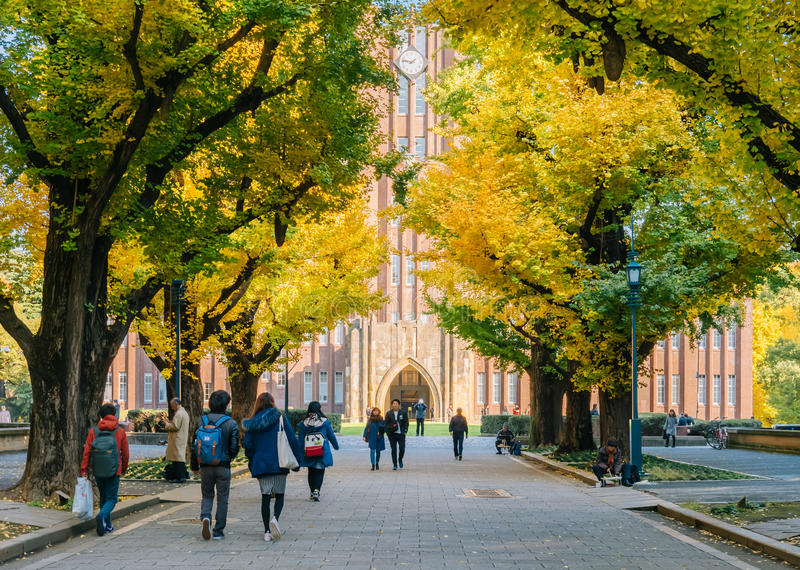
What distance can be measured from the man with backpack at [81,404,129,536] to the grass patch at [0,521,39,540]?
76 centimetres

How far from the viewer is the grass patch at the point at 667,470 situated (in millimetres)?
19375

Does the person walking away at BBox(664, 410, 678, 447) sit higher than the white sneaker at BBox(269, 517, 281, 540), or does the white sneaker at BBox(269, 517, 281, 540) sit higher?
the white sneaker at BBox(269, 517, 281, 540)

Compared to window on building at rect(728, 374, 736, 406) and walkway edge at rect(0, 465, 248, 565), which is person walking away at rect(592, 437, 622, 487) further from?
window on building at rect(728, 374, 736, 406)

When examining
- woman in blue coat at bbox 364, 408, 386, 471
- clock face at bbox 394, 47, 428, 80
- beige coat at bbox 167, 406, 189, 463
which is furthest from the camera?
clock face at bbox 394, 47, 428, 80

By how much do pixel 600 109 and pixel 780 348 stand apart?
45.2 metres

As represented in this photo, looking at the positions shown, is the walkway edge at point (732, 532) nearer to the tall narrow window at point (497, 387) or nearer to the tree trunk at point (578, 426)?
the tree trunk at point (578, 426)

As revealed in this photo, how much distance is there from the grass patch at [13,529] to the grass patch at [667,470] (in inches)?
473

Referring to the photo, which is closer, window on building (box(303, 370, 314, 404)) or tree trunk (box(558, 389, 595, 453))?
tree trunk (box(558, 389, 595, 453))

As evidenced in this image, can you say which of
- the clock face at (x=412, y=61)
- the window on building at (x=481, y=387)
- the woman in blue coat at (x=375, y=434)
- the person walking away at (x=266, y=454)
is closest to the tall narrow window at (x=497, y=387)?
the window on building at (x=481, y=387)

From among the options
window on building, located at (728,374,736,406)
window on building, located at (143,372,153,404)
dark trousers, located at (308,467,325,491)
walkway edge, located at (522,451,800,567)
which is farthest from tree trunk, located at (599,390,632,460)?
window on building, located at (143,372,153,404)

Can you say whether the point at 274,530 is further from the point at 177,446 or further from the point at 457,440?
the point at 457,440

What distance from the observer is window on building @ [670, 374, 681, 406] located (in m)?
68.1

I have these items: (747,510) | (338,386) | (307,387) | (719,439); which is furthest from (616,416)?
(307,387)

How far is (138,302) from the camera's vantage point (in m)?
17.2
